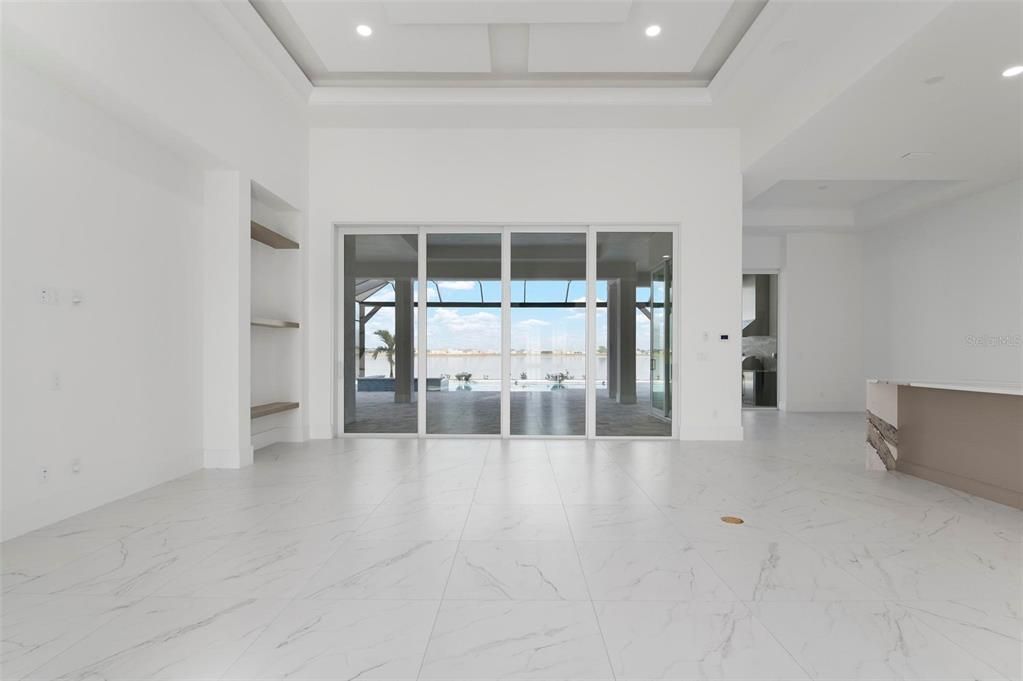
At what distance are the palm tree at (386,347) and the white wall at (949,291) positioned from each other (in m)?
7.78

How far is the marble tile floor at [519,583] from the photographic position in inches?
70.2

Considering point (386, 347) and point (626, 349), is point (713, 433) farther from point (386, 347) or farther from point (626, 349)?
point (386, 347)

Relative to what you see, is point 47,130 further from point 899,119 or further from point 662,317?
point 899,119

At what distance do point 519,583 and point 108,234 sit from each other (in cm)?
384

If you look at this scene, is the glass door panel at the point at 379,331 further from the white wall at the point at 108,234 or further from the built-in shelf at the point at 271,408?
the white wall at the point at 108,234

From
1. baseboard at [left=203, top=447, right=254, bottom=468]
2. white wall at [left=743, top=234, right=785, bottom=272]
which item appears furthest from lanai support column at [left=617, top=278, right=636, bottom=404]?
baseboard at [left=203, top=447, right=254, bottom=468]

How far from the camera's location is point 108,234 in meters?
3.62

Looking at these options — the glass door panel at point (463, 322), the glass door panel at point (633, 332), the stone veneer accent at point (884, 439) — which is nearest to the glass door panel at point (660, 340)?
the glass door panel at point (633, 332)

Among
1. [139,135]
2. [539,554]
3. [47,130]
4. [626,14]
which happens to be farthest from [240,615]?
[626,14]

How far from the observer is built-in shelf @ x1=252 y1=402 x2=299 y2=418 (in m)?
5.11

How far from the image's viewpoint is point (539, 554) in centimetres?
270

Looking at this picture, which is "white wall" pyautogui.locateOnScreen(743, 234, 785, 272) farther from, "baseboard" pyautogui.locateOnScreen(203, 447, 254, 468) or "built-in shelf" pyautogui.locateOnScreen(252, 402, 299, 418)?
"baseboard" pyautogui.locateOnScreen(203, 447, 254, 468)

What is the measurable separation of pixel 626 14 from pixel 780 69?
5.91 ft

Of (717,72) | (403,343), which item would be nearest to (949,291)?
(717,72)
